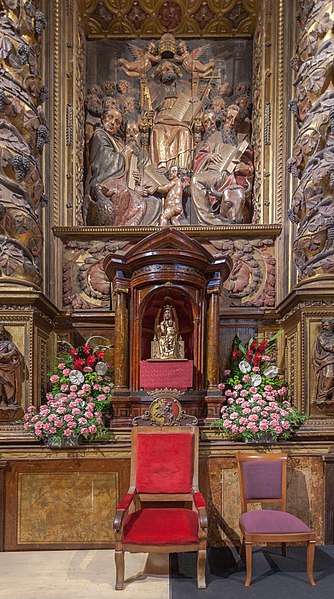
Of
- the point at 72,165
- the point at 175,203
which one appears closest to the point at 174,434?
the point at 175,203

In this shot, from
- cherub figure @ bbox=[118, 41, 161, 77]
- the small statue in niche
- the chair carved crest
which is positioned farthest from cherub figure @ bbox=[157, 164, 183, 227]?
the chair carved crest

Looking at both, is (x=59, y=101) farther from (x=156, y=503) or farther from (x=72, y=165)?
(x=156, y=503)

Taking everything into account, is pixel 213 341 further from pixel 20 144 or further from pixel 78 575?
pixel 20 144

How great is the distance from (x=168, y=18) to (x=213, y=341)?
5.17 meters

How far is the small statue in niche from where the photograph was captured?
6.39m

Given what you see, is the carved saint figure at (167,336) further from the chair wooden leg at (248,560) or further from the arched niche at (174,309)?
the chair wooden leg at (248,560)

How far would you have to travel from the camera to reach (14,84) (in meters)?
6.60

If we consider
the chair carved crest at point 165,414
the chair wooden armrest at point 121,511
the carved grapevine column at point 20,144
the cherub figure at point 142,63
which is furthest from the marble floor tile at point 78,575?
the cherub figure at point 142,63

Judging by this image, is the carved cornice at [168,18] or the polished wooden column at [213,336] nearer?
the polished wooden column at [213,336]

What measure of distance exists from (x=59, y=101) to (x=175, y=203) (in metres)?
2.09

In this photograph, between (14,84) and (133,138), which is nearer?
(14,84)

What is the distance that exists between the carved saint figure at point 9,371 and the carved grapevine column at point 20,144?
2.53 feet

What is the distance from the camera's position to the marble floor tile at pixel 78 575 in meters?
4.25

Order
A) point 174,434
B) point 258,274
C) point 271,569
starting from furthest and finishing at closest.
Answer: point 258,274 < point 174,434 < point 271,569
